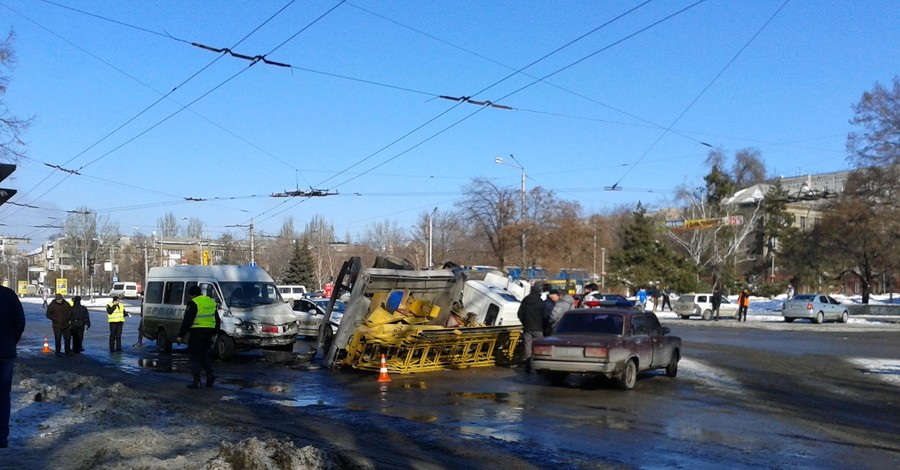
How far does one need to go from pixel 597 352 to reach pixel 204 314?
6.65m

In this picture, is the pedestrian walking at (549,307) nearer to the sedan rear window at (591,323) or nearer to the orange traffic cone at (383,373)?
the sedan rear window at (591,323)

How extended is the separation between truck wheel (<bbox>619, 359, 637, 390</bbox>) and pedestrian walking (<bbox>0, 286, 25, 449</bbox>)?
9.80 metres

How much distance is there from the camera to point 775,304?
65.4 meters

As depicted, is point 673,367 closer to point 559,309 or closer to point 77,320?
point 559,309

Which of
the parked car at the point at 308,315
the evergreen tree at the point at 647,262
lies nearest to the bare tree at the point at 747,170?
the evergreen tree at the point at 647,262

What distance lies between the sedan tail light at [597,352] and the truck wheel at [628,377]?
60cm

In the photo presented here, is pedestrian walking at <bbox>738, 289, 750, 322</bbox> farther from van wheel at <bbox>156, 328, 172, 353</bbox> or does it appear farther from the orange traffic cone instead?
the orange traffic cone

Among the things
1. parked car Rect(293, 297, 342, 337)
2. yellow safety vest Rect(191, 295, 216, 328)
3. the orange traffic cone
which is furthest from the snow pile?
parked car Rect(293, 297, 342, 337)

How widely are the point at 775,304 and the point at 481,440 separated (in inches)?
2397

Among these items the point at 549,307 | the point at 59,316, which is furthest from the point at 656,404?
the point at 59,316

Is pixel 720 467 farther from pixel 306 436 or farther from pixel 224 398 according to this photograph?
pixel 224 398

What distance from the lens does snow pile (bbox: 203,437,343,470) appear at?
7.10 metres

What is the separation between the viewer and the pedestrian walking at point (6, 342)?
24.7ft

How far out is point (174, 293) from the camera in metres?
23.0
